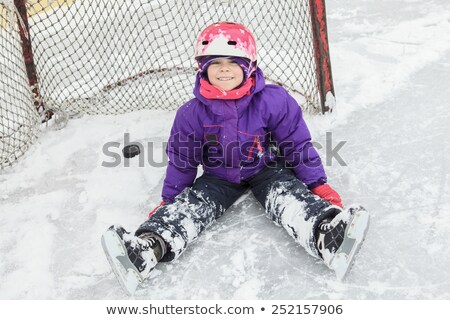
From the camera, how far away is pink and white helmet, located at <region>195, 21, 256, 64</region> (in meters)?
1.78

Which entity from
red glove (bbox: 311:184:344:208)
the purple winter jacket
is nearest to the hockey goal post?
the purple winter jacket

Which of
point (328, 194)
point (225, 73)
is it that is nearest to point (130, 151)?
point (225, 73)

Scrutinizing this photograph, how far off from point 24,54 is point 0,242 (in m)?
1.06

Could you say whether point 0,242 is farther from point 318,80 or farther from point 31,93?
point 318,80

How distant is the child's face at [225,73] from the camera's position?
5.93 feet

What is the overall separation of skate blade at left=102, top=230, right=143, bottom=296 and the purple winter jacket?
1.38 feet

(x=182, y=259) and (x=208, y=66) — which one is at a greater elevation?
(x=208, y=66)

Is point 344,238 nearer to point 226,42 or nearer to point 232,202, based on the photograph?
point 232,202

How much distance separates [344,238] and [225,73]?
2.33 feet

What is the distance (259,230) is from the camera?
197 centimetres

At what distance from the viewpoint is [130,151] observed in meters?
2.51

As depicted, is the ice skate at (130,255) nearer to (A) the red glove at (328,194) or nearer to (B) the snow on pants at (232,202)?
(B) the snow on pants at (232,202)

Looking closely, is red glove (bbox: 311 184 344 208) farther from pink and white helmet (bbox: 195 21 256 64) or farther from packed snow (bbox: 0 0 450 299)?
pink and white helmet (bbox: 195 21 256 64)
